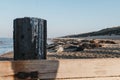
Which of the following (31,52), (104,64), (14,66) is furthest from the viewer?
(104,64)

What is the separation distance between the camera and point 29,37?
3.17m

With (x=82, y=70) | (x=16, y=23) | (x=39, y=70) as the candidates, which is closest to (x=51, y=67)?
(x=39, y=70)

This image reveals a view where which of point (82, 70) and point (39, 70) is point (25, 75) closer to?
point (39, 70)

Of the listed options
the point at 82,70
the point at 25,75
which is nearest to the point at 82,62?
the point at 82,70

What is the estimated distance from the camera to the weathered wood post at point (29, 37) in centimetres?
316

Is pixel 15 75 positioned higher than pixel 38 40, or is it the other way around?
pixel 38 40

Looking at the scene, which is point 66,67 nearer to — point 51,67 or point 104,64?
point 51,67

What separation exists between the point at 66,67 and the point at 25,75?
455 mm

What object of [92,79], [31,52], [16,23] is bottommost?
[92,79]

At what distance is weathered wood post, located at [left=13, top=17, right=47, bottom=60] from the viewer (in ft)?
10.4

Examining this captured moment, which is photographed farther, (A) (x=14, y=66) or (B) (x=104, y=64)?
(B) (x=104, y=64)

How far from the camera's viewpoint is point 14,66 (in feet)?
9.82

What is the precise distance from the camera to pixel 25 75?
305 centimetres

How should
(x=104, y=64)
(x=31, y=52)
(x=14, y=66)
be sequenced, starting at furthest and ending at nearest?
1. (x=104, y=64)
2. (x=31, y=52)
3. (x=14, y=66)
